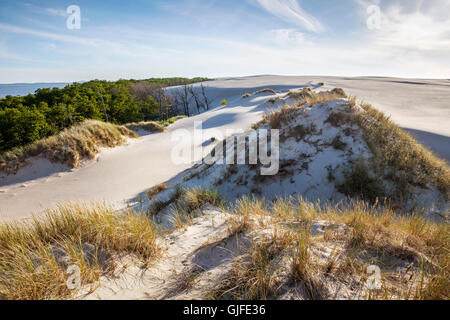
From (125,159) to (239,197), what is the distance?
26.4ft

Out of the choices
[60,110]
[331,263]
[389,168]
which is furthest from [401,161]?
[60,110]

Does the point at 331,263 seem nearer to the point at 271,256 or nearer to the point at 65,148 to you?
the point at 271,256

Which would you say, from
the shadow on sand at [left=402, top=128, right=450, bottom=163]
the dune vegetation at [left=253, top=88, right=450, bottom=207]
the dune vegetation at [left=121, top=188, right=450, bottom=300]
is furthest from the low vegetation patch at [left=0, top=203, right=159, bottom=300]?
the shadow on sand at [left=402, top=128, right=450, bottom=163]

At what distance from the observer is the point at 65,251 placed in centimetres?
208

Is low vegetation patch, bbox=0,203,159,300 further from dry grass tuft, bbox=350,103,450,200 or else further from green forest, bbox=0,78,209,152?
green forest, bbox=0,78,209,152

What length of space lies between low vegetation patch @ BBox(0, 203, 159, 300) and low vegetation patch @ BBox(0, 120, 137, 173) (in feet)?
27.3

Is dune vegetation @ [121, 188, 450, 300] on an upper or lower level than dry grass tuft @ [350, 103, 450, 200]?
lower

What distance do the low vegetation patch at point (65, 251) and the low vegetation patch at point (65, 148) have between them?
8.33m

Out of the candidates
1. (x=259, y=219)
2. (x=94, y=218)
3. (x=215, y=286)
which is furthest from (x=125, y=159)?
(x=215, y=286)

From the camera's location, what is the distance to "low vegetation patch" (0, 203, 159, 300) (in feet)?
5.59

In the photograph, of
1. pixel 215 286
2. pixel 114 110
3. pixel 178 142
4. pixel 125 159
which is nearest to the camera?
pixel 215 286

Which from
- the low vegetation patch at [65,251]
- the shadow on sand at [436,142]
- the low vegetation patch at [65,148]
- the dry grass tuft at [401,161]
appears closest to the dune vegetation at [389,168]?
the dry grass tuft at [401,161]

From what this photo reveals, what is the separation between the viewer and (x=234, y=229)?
A: 9.23 ft

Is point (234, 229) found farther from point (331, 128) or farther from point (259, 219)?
point (331, 128)
